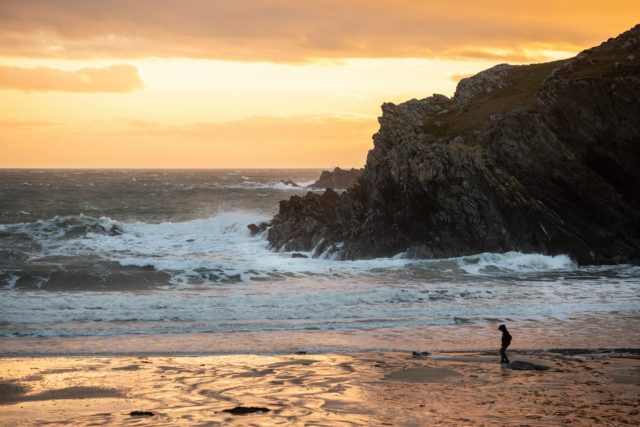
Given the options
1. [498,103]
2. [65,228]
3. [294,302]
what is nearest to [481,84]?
[498,103]

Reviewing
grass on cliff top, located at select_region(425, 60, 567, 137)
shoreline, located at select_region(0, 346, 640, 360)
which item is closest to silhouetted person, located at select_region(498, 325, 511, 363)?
shoreline, located at select_region(0, 346, 640, 360)

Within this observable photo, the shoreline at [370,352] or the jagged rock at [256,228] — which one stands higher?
the jagged rock at [256,228]

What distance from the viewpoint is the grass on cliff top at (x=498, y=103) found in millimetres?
60438

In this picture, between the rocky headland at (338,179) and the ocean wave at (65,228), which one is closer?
the ocean wave at (65,228)

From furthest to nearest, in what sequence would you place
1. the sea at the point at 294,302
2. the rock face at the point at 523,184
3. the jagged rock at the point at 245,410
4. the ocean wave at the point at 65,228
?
the ocean wave at the point at 65,228
the rock face at the point at 523,184
the sea at the point at 294,302
the jagged rock at the point at 245,410

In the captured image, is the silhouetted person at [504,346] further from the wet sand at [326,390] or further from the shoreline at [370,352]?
the shoreline at [370,352]

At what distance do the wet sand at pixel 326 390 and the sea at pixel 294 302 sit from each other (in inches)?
89.1

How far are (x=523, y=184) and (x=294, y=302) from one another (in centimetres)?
2080

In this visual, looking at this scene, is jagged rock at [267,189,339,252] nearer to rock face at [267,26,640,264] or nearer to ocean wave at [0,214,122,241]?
rock face at [267,26,640,264]

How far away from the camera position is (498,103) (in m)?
63.8

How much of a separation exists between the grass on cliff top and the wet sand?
110 feet

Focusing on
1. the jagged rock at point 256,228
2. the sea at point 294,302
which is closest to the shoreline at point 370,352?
the sea at point 294,302

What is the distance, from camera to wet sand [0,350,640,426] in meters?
20.4

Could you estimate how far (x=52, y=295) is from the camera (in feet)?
139
